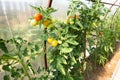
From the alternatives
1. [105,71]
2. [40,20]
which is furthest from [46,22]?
[105,71]

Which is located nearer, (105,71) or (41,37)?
(41,37)

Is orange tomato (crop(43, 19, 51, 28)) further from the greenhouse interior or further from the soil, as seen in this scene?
the soil

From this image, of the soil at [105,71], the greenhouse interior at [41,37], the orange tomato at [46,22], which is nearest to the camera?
the greenhouse interior at [41,37]

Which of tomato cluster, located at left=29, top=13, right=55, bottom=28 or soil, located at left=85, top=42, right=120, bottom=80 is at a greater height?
tomato cluster, located at left=29, top=13, right=55, bottom=28

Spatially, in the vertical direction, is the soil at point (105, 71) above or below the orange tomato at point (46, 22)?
below

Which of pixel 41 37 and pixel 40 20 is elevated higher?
pixel 40 20

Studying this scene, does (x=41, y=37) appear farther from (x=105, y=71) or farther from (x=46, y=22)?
(x=105, y=71)

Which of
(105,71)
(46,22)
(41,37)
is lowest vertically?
(105,71)

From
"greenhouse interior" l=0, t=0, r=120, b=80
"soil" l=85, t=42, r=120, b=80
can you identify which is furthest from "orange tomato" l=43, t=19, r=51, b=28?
"soil" l=85, t=42, r=120, b=80

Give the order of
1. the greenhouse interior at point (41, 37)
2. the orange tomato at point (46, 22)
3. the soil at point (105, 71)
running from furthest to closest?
1. the soil at point (105, 71)
2. the orange tomato at point (46, 22)
3. the greenhouse interior at point (41, 37)

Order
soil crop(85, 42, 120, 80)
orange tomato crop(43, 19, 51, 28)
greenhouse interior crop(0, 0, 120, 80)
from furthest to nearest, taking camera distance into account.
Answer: soil crop(85, 42, 120, 80) → orange tomato crop(43, 19, 51, 28) → greenhouse interior crop(0, 0, 120, 80)

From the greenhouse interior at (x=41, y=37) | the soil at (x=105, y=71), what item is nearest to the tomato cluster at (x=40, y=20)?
the greenhouse interior at (x=41, y=37)

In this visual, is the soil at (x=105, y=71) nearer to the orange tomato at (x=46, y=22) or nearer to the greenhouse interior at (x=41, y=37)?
the greenhouse interior at (x=41, y=37)

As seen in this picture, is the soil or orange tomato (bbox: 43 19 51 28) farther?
the soil
